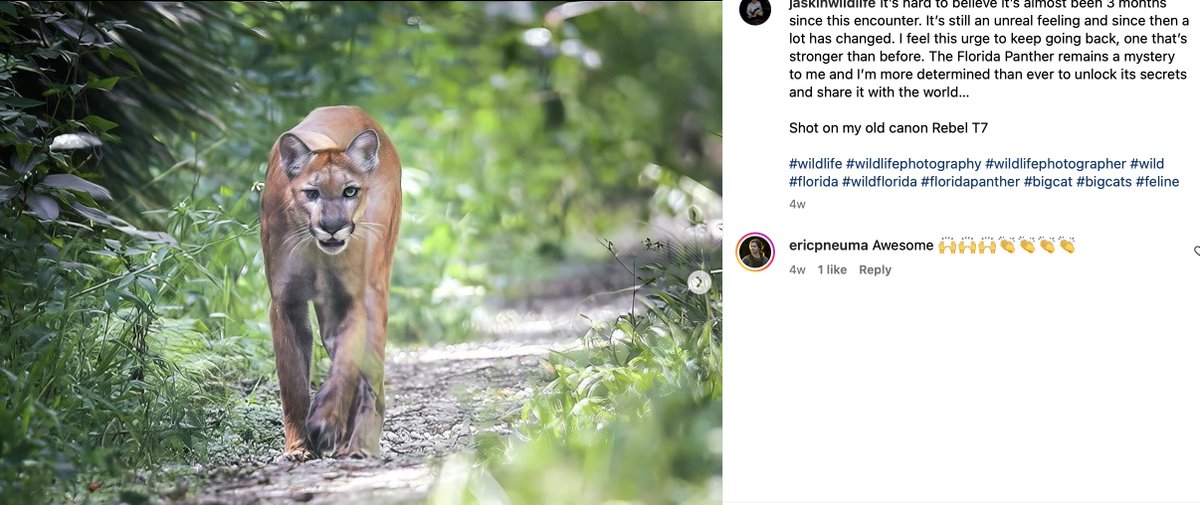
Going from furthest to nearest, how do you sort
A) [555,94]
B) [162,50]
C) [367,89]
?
[555,94]
[367,89]
[162,50]

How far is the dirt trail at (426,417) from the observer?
2799mm

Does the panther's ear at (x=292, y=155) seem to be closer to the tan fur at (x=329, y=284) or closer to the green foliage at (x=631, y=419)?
the tan fur at (x=329, y=284)

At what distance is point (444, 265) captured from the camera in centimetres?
586

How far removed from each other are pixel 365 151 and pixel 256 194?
1603 millimetres

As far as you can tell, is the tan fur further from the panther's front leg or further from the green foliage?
the green foliage
